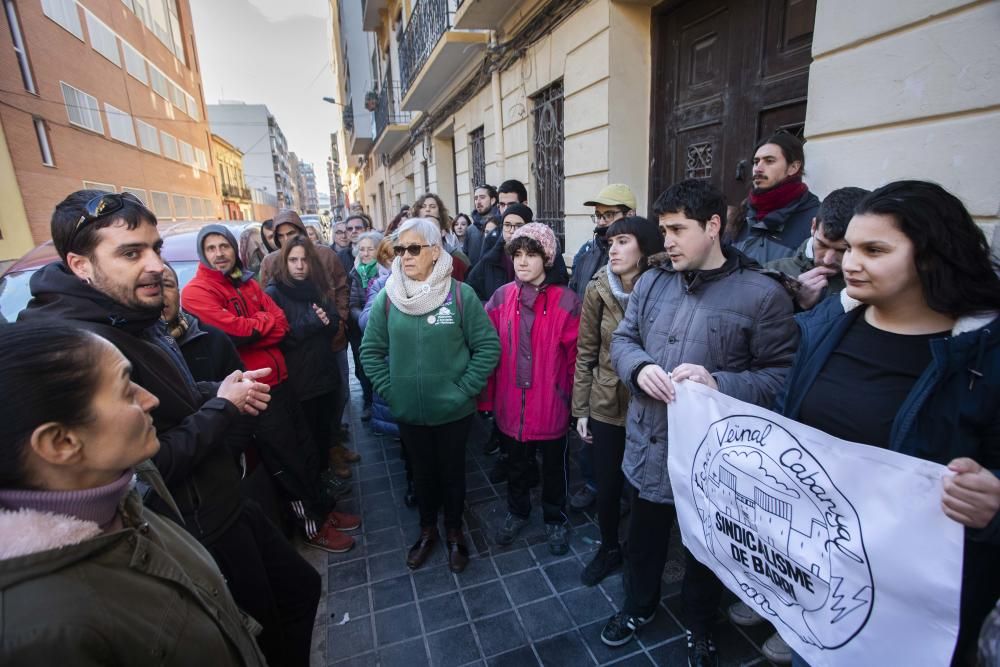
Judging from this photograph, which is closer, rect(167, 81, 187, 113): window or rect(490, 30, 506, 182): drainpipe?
rect(490, 30, 506, 182): drainpipe

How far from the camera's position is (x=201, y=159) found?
110 feet

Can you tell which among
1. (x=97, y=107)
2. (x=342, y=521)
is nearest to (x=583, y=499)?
(x=342, y=521)

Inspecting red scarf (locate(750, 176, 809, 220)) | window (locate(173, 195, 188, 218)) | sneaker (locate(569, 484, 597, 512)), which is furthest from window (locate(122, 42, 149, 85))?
red scarf (locate(750, 176, 809, 220))

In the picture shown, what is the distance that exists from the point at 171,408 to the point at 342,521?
2.10 meters

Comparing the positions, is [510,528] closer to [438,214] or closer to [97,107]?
[438,214]

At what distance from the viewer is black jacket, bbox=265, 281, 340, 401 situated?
11.2ft

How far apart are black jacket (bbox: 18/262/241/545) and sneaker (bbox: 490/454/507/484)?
2.40 meters

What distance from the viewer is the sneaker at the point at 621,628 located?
2.32 meters

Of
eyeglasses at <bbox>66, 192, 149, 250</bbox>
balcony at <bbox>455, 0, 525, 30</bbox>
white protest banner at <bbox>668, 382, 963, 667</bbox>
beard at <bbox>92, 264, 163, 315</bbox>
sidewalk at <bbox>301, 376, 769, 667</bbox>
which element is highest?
balcony at <bbox>455, 0, 525, 30</bbox>

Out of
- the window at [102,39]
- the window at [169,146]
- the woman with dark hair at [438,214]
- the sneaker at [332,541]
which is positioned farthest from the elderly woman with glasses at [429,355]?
the window at [169,146]

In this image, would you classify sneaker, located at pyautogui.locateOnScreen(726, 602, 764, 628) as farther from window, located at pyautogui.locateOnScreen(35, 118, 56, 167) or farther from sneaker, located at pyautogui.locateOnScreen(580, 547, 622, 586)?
window, located at pyautogui.locateOnScreen(35, 118, 56, 167)

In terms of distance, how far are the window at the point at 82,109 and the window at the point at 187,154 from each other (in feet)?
37.1

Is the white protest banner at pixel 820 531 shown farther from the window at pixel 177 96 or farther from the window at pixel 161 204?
the window at pixel 177 96

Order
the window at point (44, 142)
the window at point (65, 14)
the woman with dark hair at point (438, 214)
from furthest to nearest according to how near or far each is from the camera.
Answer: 1. the window at point (65, 14)
2. the window at point (44, 142)
3. the woman with dark hair at point (438, 214)
